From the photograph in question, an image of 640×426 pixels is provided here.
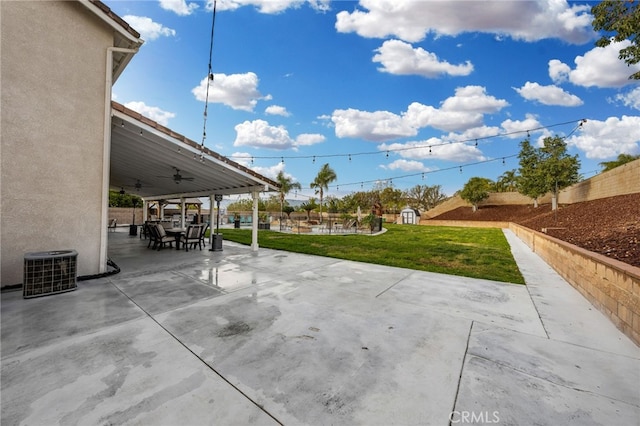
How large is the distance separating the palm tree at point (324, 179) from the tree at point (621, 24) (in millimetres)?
29002

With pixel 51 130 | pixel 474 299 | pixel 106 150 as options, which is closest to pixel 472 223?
pixel 474 299

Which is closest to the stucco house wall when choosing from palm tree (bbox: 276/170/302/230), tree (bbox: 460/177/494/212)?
palm tree (bbox: 276/170/302/230)

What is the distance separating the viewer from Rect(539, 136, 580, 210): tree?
18812 mm

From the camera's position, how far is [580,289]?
463cm

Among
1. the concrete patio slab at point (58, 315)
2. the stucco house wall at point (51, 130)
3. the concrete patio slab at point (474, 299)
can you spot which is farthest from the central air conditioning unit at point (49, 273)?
the concrete patio slab at point (474, 299)

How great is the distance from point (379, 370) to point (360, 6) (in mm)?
12024

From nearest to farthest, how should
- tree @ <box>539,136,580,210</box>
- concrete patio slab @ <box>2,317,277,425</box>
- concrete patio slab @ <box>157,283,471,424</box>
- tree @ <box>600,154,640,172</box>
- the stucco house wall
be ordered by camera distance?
concrete patio slab @ <box>2,317,277,425</box> < concrete patio slab @ <box>157,283,471,424</box> < the stucco house wall < tree @ <box>539,136,580,210</box> < tree @ <box>600,154,640,172</box>

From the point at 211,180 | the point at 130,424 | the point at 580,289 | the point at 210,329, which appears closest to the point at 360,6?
the point at 211,180

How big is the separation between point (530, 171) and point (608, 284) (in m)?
22.7

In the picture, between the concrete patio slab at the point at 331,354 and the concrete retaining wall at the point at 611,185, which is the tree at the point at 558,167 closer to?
the concrete retaining wall at the point at 611,185

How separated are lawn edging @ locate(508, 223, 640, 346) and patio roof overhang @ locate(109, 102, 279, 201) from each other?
25.8 feet

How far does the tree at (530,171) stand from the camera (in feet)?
67.1

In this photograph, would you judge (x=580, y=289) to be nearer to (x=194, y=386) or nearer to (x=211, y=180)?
(x=194, y=386)

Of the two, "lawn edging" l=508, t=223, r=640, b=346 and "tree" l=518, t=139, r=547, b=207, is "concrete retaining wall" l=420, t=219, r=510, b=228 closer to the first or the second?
"tree" l=518, t=139, r=547, b=207
